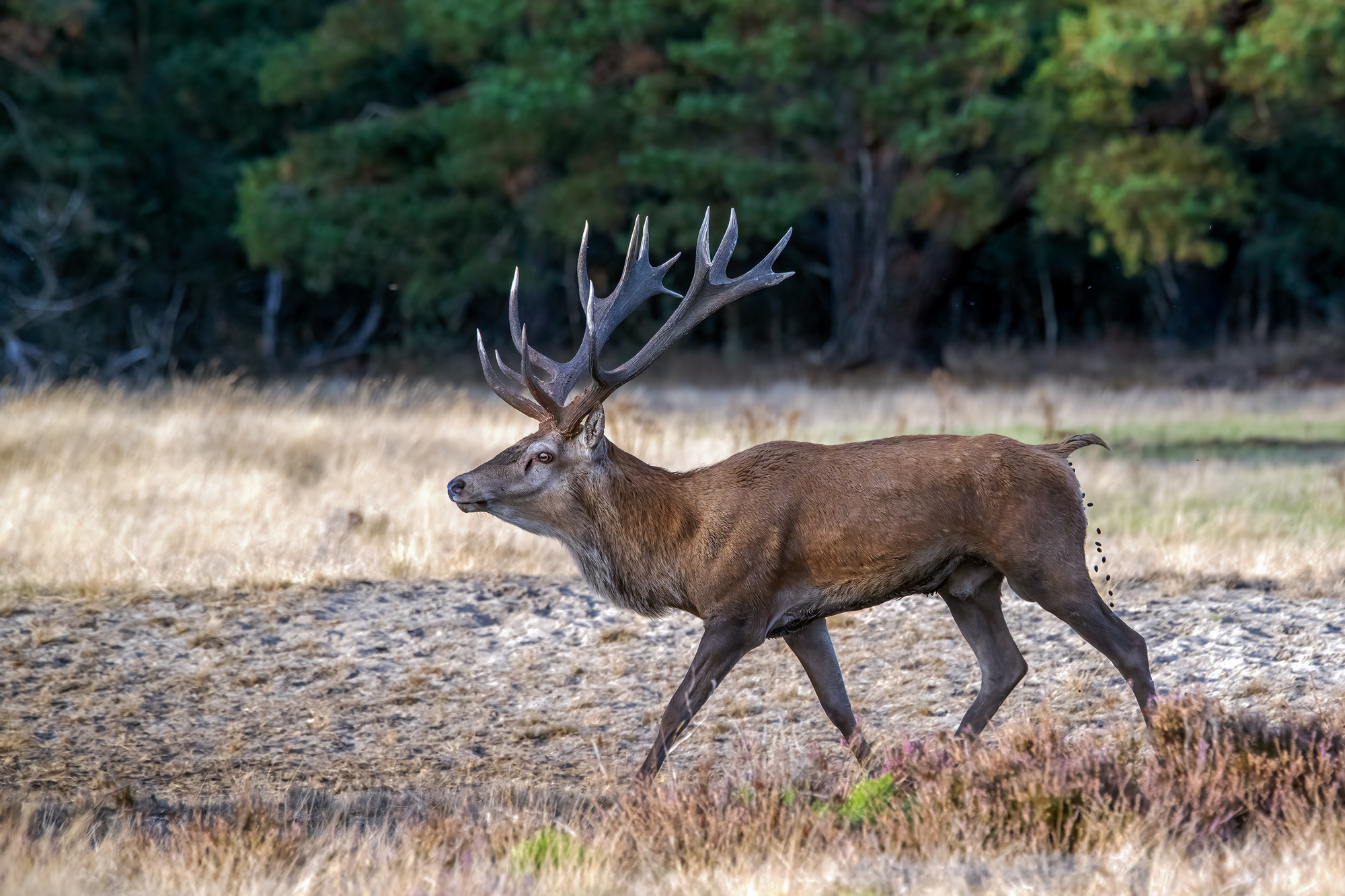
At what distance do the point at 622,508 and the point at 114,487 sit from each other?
5.70 metres

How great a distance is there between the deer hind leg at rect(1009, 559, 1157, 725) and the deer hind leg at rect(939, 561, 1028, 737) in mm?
311

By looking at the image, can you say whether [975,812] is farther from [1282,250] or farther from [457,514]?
[1282,250]

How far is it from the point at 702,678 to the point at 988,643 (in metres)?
1.30

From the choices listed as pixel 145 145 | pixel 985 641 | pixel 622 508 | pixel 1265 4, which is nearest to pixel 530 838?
pixel 622 508

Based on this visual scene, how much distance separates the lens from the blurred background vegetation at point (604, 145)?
20.6 metres

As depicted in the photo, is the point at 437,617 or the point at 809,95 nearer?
the point at 437,617

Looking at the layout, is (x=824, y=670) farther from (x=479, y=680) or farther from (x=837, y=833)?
→ (x=479, y=680)

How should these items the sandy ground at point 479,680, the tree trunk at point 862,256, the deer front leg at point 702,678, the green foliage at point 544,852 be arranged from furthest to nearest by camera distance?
the tree trunk at point 862,256 < the sandy ground at point 479,680 < the deer front leg at point 702,678 < the green foliage at point 544,852

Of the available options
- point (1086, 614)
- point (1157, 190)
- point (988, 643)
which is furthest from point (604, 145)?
point (1086, 614)

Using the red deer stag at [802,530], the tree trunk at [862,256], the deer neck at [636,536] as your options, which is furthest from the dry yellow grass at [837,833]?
the tree trunk at [862,256]

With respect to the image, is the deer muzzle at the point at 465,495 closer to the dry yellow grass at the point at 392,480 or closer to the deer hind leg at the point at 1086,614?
the deer hind leg at the point at 1086,614

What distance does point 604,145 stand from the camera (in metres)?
23.5

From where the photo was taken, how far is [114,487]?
10688 millimetres

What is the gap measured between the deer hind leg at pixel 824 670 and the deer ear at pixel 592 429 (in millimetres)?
1085
